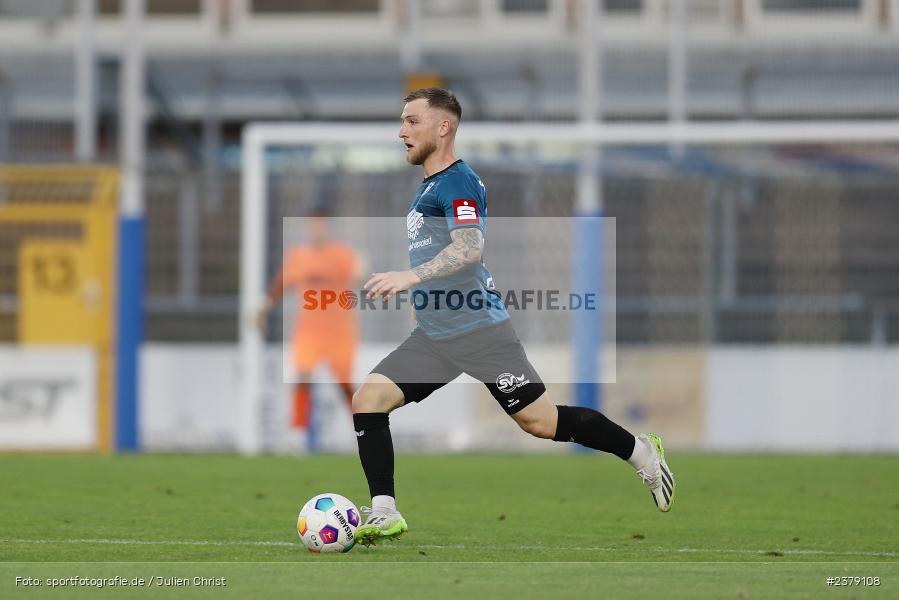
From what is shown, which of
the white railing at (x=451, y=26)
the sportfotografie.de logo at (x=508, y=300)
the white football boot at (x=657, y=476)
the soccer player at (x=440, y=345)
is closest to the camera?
the soccer player at (x=440, y=345)

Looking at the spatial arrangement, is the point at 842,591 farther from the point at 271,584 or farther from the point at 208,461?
the point at 208,461

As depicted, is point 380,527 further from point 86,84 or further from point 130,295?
point 86,84

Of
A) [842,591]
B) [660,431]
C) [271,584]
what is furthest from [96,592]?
[660,431]

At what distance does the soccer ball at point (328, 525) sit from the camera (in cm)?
742

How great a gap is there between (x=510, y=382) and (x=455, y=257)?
2.33ft

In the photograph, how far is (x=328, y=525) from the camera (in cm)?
741

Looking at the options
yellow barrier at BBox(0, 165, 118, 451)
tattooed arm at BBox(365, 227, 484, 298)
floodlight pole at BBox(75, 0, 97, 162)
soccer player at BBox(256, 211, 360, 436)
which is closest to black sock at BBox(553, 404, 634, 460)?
tattooed arm at BBox(365, 227, 484, 298)

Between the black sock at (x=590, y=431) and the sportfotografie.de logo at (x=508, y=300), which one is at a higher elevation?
the sportfotografie.de logo at (x=508, y=300)

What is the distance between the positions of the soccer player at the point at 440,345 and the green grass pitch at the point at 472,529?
0.51m

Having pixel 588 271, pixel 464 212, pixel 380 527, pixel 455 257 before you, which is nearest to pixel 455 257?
pixel 455 257

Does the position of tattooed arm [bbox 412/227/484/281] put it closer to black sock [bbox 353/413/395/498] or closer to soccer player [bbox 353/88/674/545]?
soccer player [bbox 353/88/674/545]

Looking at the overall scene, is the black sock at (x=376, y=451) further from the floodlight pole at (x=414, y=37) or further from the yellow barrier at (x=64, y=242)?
the floodlight pole at (x=414, y=37)

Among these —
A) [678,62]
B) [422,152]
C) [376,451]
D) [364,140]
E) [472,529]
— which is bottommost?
[472,529]

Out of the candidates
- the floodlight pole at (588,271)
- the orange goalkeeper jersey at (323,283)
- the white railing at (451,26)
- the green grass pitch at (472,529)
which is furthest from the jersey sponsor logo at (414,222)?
the white railing at (451,26)
